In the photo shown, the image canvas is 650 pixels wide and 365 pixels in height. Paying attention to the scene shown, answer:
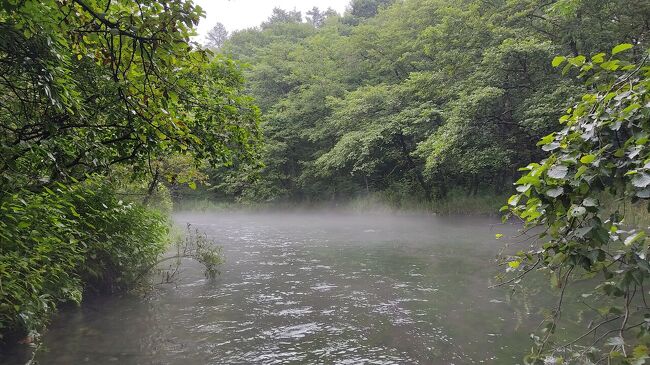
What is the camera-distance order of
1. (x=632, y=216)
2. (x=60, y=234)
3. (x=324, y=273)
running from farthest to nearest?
(x=632, y=216), (x=324, y=273), (x=60, y=234)

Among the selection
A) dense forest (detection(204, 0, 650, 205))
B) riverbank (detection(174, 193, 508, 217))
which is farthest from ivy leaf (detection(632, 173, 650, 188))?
riverbank (detection(174, 193, 508, 217))

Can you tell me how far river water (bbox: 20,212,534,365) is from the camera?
22.3 ft

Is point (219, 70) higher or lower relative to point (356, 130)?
lower

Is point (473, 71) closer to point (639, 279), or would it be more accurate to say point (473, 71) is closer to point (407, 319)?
point (407, 319)

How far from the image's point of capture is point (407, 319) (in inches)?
329

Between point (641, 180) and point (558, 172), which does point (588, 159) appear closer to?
point (558, 172)

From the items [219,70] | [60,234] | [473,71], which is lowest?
[60,234]

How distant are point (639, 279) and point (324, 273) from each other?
1060cm

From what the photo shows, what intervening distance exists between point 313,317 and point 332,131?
2605 centimetres

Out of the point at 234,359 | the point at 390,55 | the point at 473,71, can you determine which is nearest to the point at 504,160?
the point at 473,71

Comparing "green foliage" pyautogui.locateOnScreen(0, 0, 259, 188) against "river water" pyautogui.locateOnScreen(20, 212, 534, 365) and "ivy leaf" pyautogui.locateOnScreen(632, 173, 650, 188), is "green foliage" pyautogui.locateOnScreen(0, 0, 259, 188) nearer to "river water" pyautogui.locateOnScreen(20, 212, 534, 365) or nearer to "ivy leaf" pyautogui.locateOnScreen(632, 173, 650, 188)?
"ivy leaf" pyautogui.locateOnScreen(632, 173, 650, 188)

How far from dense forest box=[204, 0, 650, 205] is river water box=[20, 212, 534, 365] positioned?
9.68 feet

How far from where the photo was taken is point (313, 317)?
8.65 m

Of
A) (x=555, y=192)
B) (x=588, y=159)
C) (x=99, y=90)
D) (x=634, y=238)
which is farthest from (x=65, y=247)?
(x=634, y=238)
